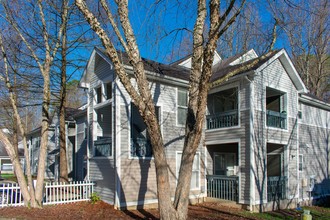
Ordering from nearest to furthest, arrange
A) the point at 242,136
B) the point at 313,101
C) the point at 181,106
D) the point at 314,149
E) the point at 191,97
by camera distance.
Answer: the point at 191,97 → the point at 242,136 → the point at 181,106 → the point at 313,101 → the point at 314,149

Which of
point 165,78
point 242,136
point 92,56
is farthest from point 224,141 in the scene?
point 92,56

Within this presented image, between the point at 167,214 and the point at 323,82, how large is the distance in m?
30.1

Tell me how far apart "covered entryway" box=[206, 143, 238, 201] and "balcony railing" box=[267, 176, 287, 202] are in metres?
1.52

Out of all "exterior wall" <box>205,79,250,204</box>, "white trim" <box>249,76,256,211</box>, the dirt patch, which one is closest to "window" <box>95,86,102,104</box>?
the dirt patch

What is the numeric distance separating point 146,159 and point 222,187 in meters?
3.88

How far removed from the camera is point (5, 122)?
34281mm

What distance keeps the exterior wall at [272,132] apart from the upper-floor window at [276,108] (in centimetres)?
20

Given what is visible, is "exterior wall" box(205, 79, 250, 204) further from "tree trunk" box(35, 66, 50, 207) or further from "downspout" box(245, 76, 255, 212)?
"tree trunk" box(35, 66, 50, 207)

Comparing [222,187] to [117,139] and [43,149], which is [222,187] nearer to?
[117,139]

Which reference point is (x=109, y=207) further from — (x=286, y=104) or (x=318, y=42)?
(x=318, y=42)

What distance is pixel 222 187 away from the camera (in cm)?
1365

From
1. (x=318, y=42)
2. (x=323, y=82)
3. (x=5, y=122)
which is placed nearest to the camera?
(x=318, y=42)

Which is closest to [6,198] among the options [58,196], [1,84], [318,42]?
[58,196]

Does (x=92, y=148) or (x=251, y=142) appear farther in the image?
(x=92, y=148)
